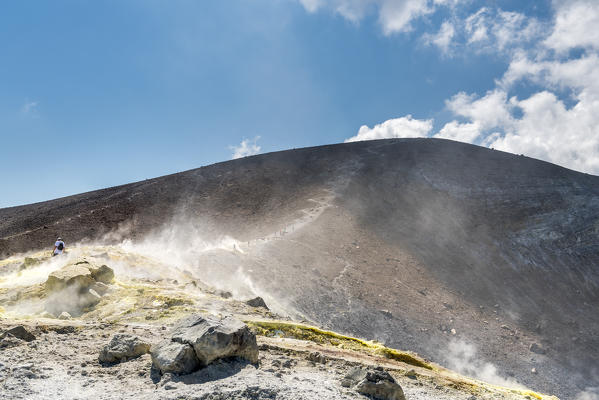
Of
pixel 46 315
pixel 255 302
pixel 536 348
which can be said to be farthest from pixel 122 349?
pixel 536 348

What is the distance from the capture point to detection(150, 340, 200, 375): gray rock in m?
6.18

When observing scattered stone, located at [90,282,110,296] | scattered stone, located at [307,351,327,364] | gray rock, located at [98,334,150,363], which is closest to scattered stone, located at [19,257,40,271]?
scattered stone, located at [90,282,110,296]

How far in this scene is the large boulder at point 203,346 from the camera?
20.5ft

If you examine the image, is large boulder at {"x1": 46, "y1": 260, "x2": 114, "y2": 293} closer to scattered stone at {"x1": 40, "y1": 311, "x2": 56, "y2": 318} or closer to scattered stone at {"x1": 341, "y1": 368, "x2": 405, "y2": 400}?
scattered stone at {"x1": 40, "y1": 311, "x2": 56, "y2": 318}

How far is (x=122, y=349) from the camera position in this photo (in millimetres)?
6930

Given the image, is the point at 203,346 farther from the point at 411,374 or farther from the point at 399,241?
the point at 399,241

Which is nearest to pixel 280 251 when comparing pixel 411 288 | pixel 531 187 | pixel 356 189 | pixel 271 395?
pixel 411 288

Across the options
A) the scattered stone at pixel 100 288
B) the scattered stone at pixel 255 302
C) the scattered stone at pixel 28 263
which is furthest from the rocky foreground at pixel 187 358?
the scattered stone at pixel 28 263

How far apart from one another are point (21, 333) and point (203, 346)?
13.0 feet

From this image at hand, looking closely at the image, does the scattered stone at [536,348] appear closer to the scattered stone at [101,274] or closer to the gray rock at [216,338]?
the gray rock at [216,338]

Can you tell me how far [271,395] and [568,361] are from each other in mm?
19105

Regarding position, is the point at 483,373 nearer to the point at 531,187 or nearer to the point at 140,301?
the point at 140,301

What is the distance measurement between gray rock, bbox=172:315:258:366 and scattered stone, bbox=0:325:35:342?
9.76 ft

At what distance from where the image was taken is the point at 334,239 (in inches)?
979
